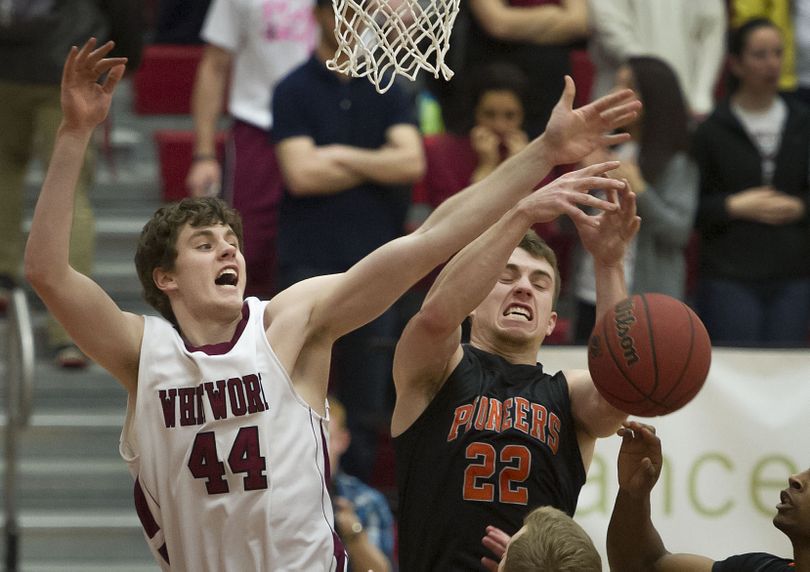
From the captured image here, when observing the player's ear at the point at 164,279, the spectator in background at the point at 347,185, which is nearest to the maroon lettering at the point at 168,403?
the player's ear at the point at 164,279

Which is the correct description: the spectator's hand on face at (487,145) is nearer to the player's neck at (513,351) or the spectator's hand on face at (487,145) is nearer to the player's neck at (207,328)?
the player's neck at (513,351)

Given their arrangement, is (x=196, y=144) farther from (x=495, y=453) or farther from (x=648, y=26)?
(x=495, y=453)

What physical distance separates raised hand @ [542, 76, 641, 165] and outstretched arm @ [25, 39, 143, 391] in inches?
52.7

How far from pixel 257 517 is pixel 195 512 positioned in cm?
20

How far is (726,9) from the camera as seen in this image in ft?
31.1

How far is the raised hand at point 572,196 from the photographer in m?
4.78

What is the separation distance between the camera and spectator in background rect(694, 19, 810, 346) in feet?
26.1

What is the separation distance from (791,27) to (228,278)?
512cm

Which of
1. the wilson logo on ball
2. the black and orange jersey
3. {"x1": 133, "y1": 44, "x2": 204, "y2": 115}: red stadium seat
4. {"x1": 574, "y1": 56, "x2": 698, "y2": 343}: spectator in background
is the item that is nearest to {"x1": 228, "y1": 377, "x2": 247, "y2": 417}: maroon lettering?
the wilson logo on ball

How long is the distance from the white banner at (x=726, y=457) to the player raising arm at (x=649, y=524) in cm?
121

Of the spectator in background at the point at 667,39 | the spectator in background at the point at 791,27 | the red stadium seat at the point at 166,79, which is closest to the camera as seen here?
the spectator in background at the point at 667,39

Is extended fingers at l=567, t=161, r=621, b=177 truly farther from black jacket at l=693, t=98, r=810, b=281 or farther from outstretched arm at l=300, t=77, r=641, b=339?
black jacket at l=693, t=98, r=810, b=281

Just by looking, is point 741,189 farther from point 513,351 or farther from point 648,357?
point 648,357

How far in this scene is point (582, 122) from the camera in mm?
4898
